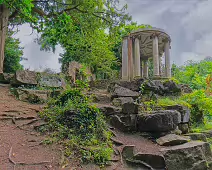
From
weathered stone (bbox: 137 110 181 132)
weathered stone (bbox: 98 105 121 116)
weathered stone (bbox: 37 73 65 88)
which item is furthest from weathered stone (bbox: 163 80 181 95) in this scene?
weathered stone (bbox: 37 73 65 88)

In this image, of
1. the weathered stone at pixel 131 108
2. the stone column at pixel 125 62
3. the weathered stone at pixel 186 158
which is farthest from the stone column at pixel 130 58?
the weathered stone at pixel 186 158

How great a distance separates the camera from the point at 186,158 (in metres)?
3.92

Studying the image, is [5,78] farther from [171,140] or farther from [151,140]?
[171,140]

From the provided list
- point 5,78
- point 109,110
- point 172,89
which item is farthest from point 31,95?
point 172,89

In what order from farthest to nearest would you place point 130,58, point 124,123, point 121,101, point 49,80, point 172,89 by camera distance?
1. point 130,58
2. point 172,89
3. point 49,80
4. point 121,101
5. point 124,123

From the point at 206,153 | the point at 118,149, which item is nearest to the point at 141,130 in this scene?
the point at 118,149

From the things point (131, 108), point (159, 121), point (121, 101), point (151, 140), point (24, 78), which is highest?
point (24, 78)

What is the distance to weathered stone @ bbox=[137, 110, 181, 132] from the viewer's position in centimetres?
527

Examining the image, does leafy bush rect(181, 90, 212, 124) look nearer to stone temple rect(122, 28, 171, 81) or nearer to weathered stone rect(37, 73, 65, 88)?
stone temple rect(122, 28, 171, 81)

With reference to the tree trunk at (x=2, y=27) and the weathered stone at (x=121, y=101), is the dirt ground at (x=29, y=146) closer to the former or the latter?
the weathered stone at (x=121, y=101)

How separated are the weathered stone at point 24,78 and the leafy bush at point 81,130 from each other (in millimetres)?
2767

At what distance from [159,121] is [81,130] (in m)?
2.14

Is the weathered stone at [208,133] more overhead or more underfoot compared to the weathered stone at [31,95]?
more underfoot

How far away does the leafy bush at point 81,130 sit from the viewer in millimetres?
3801
